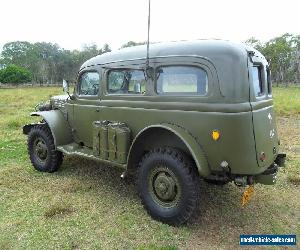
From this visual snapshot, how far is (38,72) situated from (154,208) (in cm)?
8720

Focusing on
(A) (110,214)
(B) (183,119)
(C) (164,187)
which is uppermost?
(B) (183,119)

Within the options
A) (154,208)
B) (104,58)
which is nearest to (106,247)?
(154,208)

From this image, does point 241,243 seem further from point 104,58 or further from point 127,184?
point 104,58

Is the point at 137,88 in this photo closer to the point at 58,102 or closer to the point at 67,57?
the point at 58,102

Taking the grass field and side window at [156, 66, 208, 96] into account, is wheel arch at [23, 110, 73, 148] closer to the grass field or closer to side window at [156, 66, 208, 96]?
the grass field

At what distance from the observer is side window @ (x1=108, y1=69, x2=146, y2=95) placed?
529 cm

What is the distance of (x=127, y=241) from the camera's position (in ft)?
14.3

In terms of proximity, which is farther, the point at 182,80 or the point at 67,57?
the point at 67,57

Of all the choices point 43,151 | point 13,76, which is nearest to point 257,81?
point 43,151

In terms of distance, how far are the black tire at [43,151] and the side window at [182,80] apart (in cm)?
275

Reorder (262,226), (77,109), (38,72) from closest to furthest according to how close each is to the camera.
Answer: (262,226)
(77,109)
(38,72)

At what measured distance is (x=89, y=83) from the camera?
6.27 metres

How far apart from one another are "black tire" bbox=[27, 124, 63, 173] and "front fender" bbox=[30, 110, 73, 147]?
255 mm

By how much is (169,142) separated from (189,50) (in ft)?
4.13
